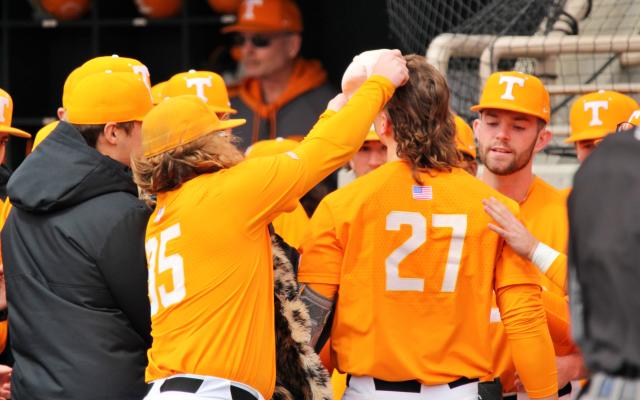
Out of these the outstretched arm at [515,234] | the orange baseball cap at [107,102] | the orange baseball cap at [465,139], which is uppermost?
the orange baseball cap at [107,102]

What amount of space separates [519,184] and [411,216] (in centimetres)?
130

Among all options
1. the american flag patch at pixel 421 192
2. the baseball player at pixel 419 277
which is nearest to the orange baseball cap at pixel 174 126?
the baseball player at pixel 419 277

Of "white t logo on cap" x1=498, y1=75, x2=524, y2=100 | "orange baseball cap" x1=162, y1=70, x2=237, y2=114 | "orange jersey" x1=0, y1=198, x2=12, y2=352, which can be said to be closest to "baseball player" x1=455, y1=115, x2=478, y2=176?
"white t logo on cap" x1=498, y1=75, x2=524, y2=100

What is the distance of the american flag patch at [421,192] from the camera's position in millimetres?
3785

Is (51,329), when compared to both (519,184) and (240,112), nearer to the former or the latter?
(519,184)

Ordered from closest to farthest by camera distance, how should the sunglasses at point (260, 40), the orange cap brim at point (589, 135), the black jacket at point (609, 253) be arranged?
the black jacket at point (609, 253) < the orange cap brim at point (589, 135) < the sunglasses at point (260, 40)

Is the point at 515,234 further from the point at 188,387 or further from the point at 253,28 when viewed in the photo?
the point at 253,28

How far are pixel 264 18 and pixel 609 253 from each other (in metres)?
5.94

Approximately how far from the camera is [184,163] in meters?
3.55

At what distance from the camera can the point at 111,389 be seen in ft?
12.3

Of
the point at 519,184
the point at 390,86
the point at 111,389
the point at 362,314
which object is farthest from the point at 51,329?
Result: the point at 519,184

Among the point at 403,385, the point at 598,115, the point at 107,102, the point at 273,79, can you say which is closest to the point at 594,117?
the point at 598,115

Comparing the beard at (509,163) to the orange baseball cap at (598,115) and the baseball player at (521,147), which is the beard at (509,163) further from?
the orange baseball cap at (598,115)

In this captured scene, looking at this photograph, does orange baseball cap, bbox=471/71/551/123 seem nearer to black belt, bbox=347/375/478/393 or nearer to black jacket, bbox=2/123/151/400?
black belt, bbox=347/375/478/393
